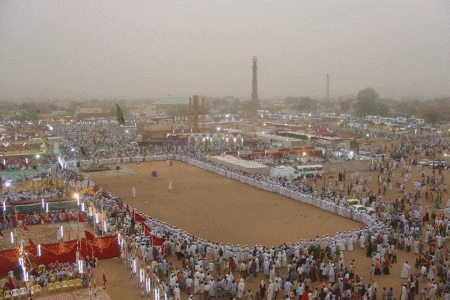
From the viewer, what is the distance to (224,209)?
2234cm

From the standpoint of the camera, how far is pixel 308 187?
84.7 ft

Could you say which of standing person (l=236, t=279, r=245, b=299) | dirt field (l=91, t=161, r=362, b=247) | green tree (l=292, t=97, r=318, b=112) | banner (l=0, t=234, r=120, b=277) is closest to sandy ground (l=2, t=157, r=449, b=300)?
dirt field (l=91, t=161, r=362, b=247)

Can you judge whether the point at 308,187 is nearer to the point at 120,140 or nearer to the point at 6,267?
the point at 6,267

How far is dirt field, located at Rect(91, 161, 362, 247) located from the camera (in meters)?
18.2

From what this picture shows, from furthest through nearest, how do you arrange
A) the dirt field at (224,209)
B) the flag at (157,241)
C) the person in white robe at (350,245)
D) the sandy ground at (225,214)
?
1. the dirt field at (224,209)
2. the person in white robe at (350,245)
3. the flag at (157,241)
4. the sandy ground at (225,214)

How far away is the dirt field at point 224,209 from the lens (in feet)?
59.6

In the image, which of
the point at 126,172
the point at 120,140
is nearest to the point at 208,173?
the point at 126,172

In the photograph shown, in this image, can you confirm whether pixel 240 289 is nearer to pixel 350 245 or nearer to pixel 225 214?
pixel 350 245

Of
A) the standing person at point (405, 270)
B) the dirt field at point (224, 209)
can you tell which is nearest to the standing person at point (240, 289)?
the dirt field at point (224, 209)

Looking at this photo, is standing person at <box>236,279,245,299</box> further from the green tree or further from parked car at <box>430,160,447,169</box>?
the green tree

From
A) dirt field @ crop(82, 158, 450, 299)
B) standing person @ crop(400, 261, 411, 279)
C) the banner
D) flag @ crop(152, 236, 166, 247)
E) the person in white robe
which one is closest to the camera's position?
the banner

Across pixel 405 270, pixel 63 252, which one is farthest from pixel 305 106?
pixel 63 252

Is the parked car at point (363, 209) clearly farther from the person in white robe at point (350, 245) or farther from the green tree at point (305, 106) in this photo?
the green tree at point (305, 106)

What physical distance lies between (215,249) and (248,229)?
4339 millimetres
